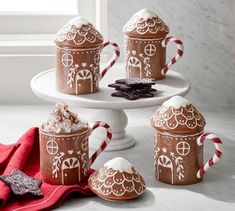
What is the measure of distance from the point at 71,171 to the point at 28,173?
0.41ft

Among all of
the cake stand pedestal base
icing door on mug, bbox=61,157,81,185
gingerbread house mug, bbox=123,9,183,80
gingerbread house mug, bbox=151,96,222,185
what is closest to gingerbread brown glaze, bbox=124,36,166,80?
gingerbread house mug, bbox=123,9,183,80

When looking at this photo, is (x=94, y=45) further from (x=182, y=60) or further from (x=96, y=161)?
(x=182, y=60)

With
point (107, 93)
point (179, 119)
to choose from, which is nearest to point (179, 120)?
point (179, 119)

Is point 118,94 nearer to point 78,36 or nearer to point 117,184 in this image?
point 78,36

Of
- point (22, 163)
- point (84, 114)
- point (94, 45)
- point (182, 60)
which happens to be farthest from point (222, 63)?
point (22, 163)

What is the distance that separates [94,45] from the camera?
1897mm

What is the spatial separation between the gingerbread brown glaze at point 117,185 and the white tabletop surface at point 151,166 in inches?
0.8

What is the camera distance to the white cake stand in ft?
6.13

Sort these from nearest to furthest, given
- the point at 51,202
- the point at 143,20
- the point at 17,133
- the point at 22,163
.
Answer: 1. the point at 51,202
2. the point at 22,163
3. the point at 143,20
4. the point at 17,133

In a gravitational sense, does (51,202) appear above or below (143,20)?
below

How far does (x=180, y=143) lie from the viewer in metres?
1.78

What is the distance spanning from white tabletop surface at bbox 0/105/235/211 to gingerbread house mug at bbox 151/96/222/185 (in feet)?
0.09

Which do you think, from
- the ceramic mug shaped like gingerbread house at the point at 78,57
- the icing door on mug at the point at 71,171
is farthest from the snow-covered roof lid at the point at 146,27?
the icing door on mug at the point at 71,171

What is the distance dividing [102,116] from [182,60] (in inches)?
15.4
